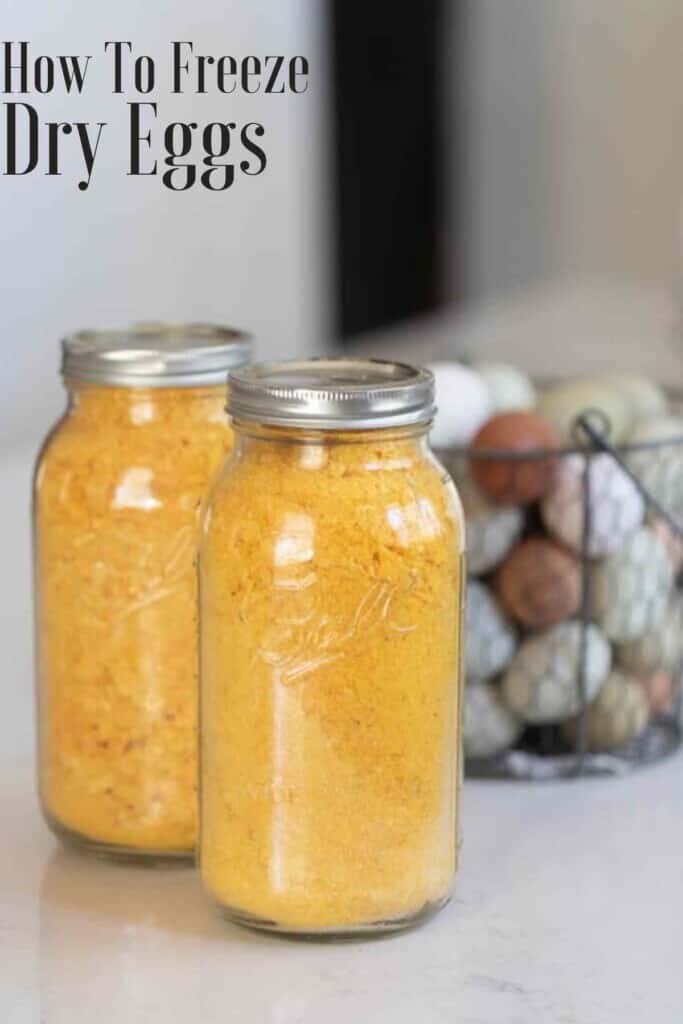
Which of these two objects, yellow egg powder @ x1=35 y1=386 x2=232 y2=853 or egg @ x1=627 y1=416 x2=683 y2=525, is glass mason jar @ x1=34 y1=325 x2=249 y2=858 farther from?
egg @ x1=627 y1=416 x2=683 y2=525

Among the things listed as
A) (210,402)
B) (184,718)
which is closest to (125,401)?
(210,402)

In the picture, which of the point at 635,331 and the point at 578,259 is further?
the point at 578,259

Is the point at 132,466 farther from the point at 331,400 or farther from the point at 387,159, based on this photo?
the point at 387,159

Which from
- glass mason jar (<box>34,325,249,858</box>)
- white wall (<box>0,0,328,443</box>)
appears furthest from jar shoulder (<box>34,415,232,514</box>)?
white wall (<box>0,0,328,443</box>)

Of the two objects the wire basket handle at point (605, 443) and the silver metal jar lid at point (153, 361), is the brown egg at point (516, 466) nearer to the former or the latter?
the wire basket handle at point (605, 443)

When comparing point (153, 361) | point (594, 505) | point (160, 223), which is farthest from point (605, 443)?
point (160, 223)

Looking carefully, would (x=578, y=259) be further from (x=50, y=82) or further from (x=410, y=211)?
(x=50, y=82)

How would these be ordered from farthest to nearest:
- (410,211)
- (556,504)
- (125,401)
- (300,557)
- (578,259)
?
(578,259), (410,211), (556,504), (125,401), (300,557)
